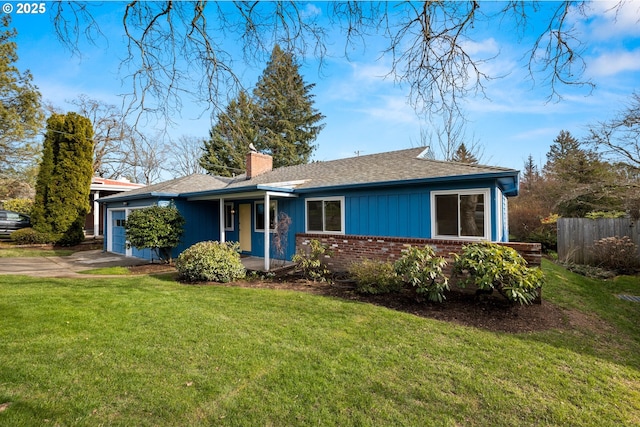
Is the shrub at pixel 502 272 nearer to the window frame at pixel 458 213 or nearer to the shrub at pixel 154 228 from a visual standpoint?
the window frame at pixel 458 213

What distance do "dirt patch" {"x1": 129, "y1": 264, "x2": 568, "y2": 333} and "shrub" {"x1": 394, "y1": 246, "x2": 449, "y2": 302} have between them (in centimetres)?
27

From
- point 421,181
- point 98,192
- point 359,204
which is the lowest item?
point 359,204

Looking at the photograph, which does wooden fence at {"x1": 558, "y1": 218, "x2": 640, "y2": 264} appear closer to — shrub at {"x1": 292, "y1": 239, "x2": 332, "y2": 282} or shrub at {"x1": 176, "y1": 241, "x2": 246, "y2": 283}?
shrub at {"x1": 292, "y1": 239, "x2": 332, "y2": 282}

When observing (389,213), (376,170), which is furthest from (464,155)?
(389,213)

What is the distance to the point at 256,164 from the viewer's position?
14.0m

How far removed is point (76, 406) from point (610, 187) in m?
17.2

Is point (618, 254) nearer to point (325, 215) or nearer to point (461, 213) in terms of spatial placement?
point (461, 213)

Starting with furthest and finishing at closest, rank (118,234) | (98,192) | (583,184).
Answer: (98,192) < (118,234) < (583,184)

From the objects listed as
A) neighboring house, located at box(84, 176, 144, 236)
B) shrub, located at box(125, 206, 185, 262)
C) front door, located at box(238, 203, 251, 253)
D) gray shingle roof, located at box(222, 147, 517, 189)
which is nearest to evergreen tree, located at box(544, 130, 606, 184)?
gray shingle roof, located at box(222, 147, 517, 189)

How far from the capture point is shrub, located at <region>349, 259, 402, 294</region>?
20.7 ft

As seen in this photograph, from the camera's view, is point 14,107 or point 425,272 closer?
point 425,272

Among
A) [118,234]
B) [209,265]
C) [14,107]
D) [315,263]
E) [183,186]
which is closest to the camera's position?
[209,265]

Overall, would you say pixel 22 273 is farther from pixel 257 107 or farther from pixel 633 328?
pixel 633 328

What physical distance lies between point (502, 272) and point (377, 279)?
7.62 ft
